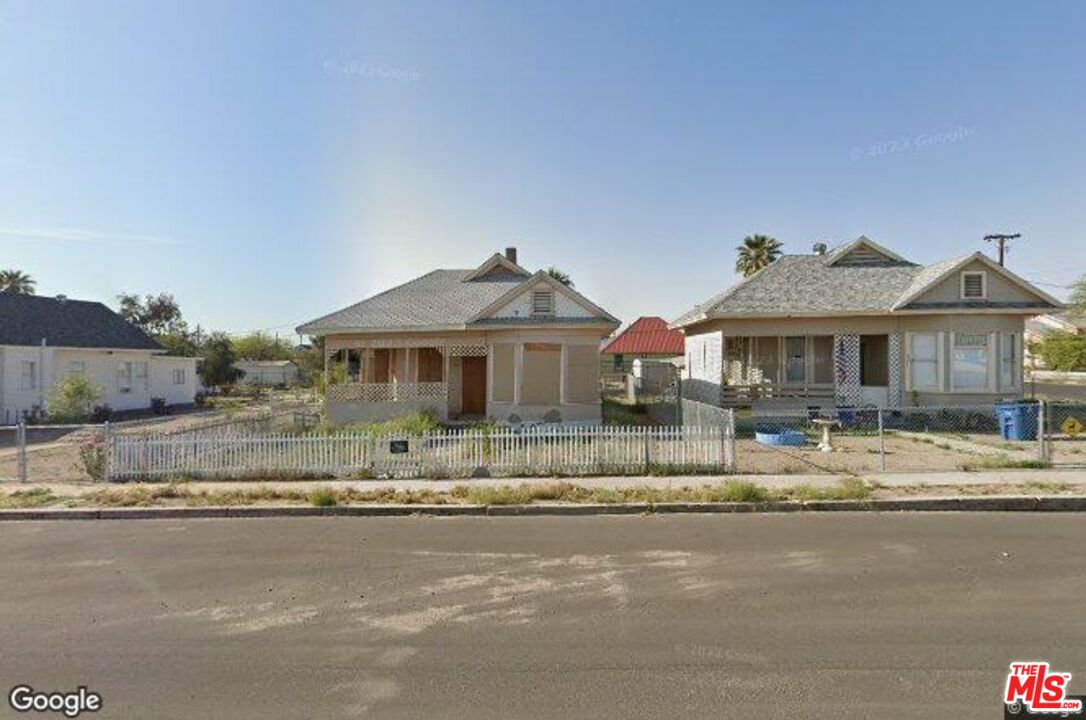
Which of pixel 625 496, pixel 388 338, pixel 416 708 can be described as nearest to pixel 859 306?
pixel 625 496

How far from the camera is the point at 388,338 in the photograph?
2030cm

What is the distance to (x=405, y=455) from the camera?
11469 mm

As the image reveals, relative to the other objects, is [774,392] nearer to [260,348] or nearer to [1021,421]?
[1021,421]

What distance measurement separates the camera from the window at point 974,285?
1852 centimetres

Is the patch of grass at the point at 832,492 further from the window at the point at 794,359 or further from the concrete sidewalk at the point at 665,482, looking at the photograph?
the window at the point at 794,359

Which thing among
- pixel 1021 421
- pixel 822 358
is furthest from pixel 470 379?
pixel 1021 421

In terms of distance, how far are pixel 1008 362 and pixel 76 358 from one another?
36.9m

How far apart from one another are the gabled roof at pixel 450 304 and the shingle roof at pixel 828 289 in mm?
5218

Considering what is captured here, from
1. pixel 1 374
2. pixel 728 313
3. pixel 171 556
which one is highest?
pixel 728 313

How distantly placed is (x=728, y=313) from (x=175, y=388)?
29848mm

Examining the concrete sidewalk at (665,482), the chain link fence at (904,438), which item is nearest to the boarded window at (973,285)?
the chain link fence at (904,438)

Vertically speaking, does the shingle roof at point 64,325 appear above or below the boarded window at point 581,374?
above

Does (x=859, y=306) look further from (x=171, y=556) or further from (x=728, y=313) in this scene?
(x=171, y=556)

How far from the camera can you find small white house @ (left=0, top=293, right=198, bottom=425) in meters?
24.4
